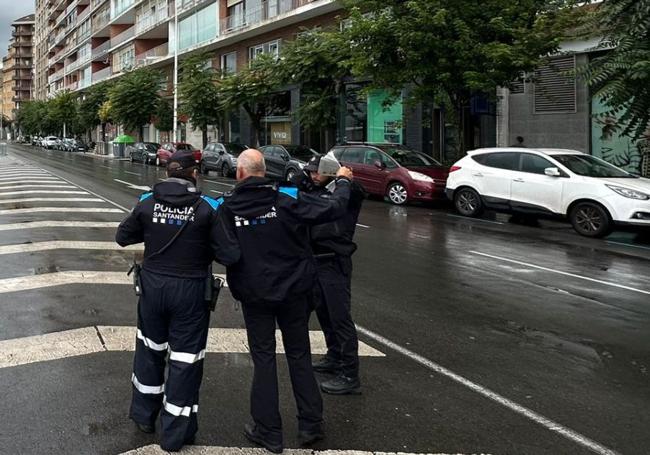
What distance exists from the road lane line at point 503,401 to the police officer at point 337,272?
0.76 m

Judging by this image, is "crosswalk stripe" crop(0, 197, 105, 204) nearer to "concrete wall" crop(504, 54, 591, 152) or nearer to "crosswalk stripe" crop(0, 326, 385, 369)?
"crosswalk stripe" crop(0, 326, 385, 369)

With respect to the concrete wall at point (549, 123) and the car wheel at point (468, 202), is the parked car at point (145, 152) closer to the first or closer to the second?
the concrete wall at point (549, 123)

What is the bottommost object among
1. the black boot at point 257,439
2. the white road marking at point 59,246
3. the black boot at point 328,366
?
the black boot at point 257,439

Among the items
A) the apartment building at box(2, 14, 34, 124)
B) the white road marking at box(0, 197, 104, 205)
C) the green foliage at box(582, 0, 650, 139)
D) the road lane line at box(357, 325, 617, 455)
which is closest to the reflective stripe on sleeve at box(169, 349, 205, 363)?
the road lane line at box(357, 325, 617, 455)

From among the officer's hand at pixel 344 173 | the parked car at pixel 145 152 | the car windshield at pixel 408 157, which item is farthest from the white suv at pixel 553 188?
the parked car at pixel 145 152

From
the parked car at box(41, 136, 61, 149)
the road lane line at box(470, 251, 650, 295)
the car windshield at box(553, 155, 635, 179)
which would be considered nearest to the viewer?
the road lane line at box(470, 251, 650, 295)

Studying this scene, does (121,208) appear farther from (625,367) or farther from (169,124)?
(169,124)

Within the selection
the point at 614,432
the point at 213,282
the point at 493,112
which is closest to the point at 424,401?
the point at 614,432

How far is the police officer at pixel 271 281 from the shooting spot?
11.5 ft

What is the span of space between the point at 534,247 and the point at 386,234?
2.61 meters

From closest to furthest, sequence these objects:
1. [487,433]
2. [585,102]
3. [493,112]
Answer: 1. [487,433]
2. [585,102]
3. [493,112]

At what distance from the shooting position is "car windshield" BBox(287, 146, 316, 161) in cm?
2373

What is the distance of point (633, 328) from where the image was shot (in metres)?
6.14

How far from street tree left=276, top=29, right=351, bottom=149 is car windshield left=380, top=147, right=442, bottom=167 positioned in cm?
660
